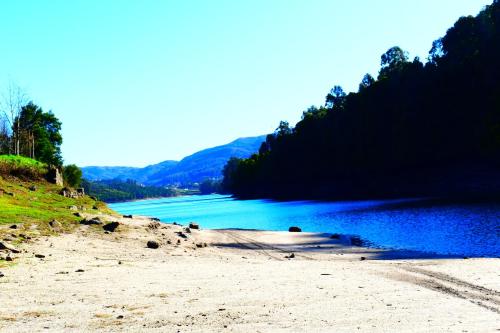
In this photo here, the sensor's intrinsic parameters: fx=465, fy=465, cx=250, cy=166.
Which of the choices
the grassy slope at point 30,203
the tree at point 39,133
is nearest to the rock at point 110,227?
the grassy slope at point 30,203

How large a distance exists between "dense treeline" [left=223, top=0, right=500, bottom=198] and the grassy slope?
7345cm

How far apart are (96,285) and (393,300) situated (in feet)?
30.7

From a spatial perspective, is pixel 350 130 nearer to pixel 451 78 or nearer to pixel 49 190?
pixel 451 78

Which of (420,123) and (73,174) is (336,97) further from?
(73,174)

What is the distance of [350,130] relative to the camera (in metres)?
150

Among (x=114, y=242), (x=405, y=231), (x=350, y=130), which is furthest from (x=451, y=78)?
(x=114, y=242)

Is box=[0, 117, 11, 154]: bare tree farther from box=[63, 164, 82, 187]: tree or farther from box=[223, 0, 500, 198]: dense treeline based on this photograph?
box=[223, 0, 500, 198]: dense treeline

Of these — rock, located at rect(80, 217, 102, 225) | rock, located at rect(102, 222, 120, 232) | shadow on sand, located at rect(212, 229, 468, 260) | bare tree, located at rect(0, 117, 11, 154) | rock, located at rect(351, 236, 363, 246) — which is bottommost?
rock, located at rect(351, 236, 363, 246)

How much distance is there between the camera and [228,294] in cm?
1447

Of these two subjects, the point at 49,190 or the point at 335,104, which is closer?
the point at 49,190

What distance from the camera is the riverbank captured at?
36.7 ft

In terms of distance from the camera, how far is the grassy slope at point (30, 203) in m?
26.4

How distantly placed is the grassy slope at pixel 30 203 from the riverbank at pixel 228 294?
3.29m

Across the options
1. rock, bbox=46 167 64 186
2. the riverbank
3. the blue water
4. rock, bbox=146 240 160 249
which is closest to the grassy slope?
rock, bbox=46 167 64 186
